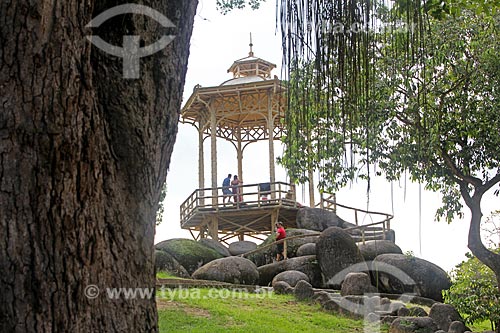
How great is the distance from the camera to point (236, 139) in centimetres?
2577

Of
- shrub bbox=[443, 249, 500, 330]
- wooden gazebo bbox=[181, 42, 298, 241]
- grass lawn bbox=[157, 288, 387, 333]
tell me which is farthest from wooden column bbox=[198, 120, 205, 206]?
shrub bbox=[443, 249, 500, 330]

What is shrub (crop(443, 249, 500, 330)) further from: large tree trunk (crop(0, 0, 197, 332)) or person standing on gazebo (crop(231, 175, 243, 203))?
person standing on gazebo (crop(231, 175, 243, 203))

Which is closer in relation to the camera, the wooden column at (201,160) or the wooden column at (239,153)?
the wooden column at (201,160)

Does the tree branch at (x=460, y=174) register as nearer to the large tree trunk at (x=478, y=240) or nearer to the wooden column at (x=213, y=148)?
the large tree trunk at (x=478, y=240)

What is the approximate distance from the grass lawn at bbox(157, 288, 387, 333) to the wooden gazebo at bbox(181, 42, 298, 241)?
9.58 metres

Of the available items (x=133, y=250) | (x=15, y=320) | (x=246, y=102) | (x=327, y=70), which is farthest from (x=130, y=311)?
(x=246, y=102)

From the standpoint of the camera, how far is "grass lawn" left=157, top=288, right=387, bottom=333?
976cm

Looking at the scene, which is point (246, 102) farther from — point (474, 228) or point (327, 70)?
point (327, 70)

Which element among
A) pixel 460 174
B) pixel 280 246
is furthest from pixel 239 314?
pixel 280 246

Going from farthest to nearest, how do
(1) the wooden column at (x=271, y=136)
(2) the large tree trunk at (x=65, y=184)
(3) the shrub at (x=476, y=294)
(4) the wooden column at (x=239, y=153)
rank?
(4) the wooden column at (x=239, y=153)
(1) the wooden column at (x=271, y=136)
(3) the shrub at (x=476, y=294)
(2) the large tree trunk at (x=65, y=184)

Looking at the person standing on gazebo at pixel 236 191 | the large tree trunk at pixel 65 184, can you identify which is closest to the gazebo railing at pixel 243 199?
the person standing on gazebo at pixel 236 191

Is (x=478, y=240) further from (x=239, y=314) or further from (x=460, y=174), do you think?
(x=239, y=314)

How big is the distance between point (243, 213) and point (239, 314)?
13439mm

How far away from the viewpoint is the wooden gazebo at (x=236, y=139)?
23422mm
